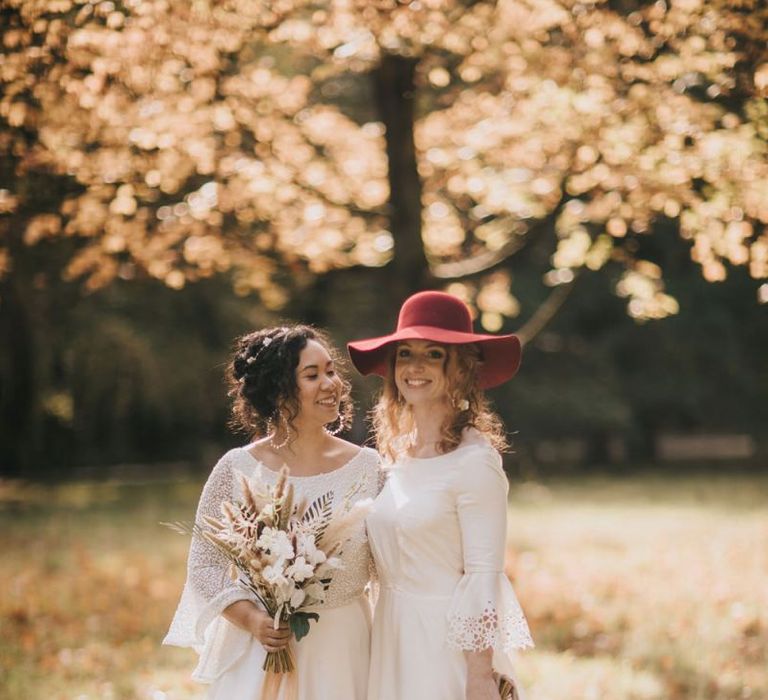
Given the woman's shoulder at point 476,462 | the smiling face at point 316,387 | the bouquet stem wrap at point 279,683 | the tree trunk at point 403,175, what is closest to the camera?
the woman's shoulder at point 476,462

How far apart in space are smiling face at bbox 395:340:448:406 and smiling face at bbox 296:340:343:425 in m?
0.27

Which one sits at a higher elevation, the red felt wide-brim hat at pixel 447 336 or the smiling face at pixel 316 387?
the red felt wide-brim hat at pixel 447 336

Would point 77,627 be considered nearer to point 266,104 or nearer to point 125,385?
point 266,104

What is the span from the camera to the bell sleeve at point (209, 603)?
3.83 metres

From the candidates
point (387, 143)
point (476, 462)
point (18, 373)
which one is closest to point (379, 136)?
point (387, 143)

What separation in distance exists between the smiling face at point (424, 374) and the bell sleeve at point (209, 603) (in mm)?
741

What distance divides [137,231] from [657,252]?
213 inches

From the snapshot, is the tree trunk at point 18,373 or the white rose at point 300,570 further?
the tree trunk at point 18,373

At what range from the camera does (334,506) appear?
3812mm

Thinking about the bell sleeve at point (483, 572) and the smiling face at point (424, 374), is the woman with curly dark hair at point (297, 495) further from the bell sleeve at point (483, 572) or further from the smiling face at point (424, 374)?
the bell sleeve at point (483, 572)

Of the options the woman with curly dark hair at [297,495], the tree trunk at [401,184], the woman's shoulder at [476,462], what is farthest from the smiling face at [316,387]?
the tree trunk at [401,184]

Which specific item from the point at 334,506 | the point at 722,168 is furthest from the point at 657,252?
the point at 334,506

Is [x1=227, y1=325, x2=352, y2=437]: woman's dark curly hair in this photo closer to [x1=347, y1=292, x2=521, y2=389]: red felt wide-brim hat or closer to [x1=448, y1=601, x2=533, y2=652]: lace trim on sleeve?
[x1=347, y1=292, x2=521, y2=389]: red felt wide-brim hat

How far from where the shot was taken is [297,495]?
12.6ft
